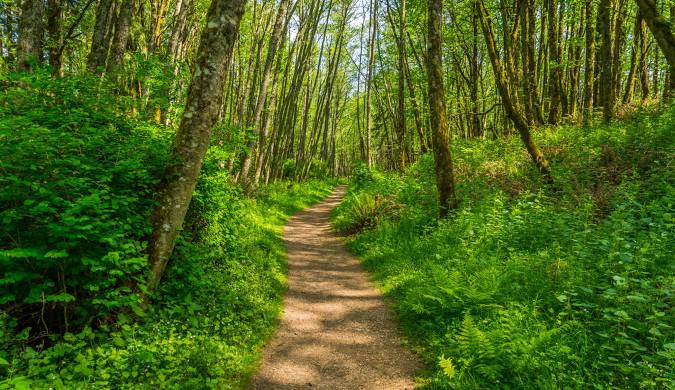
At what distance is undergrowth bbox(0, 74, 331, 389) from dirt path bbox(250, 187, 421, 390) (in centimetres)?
41

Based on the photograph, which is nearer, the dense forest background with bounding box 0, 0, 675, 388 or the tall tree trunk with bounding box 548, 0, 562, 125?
the dense forest background with bounding box 0, 0, 675, 388

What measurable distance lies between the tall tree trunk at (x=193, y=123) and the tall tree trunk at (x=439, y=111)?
5.27m

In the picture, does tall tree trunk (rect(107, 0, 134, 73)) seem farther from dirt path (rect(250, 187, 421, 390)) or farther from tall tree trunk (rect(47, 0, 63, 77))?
dirt path (rect(250, 187, 421, 390))

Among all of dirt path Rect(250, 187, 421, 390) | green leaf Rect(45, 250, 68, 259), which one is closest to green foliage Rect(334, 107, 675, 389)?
dirt path Rect(250, 187, 421, 390)

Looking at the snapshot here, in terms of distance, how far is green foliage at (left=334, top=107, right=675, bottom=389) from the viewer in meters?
3.62

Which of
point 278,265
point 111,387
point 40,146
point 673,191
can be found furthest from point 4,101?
point 673,191

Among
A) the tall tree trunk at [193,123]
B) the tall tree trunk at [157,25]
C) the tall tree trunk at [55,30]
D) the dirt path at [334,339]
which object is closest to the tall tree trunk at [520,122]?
the dirt path at [334,339]

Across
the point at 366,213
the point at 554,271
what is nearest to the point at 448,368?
the point at 554,271

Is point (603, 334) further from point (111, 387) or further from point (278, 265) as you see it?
point (278, 265)

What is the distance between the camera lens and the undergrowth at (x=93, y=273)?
358 cm

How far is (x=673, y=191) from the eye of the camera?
598 centimetres

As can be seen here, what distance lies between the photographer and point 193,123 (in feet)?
16.2

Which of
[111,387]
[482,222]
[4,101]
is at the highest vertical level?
[4,101]

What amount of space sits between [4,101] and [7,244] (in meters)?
2.32
